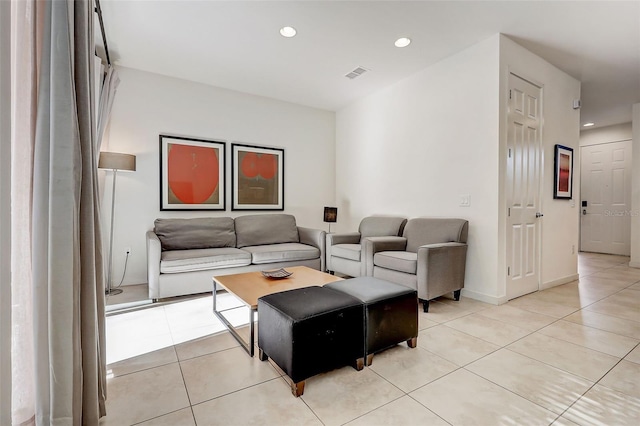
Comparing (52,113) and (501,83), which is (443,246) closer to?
(501,83)

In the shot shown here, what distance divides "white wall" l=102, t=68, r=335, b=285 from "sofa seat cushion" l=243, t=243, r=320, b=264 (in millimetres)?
959

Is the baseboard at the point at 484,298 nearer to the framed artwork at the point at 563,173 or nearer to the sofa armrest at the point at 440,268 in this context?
the sofa armrest at the point at 440,268

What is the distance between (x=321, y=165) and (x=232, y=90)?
6.18ft

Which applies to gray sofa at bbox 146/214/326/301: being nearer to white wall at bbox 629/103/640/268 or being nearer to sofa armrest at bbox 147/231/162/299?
sofa armrest at bbox 147/231/162/299

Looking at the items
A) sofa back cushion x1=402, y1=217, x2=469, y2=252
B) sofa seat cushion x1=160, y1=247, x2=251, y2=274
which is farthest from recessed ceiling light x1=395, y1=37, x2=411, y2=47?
sofa seat cushion x1=160, y1=247, x2=251, y2=274

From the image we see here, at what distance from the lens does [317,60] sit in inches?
139

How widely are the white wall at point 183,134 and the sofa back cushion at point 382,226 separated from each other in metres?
1.24

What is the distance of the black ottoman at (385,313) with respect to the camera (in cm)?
186

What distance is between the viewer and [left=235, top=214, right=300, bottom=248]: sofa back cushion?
4121 millimetres

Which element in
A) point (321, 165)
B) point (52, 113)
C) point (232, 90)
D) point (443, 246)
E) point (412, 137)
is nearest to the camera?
point (52, 113)

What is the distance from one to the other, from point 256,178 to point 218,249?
1.39 meters

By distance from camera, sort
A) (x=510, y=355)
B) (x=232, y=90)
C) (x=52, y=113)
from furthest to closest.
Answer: (x=232, y=90) → (x=510, y=355) → (x=52, y=113)

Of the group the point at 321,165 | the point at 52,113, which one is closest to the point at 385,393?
the point at 52,113

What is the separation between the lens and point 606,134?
20.2ft
